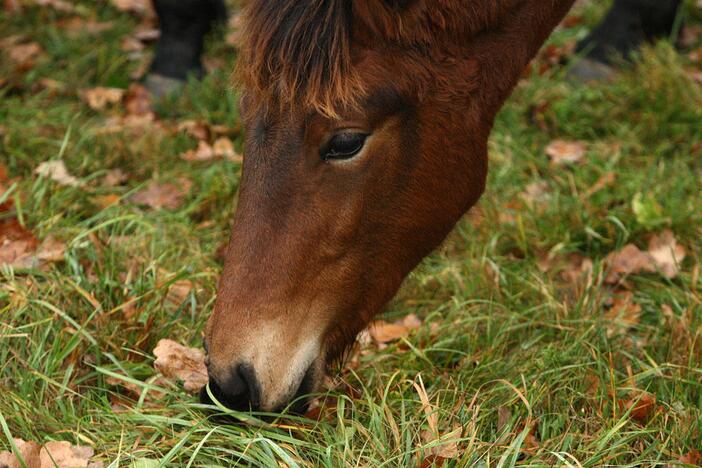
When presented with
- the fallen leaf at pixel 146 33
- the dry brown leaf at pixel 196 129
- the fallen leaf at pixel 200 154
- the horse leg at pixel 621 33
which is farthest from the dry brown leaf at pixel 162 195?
the horse leg at pixel 621 33

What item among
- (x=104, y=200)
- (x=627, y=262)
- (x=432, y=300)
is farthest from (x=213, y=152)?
(x=627, y=262)

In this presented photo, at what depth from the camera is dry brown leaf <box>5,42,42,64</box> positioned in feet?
16.5

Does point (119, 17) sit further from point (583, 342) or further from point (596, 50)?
point (583, 342)

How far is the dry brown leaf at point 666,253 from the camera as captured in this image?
3389 mm

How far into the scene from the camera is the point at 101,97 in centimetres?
469

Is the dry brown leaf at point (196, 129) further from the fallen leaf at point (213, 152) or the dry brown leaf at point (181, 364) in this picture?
the dry brown leaf at point (181, 364)

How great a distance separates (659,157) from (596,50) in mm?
1120

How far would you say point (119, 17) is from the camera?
5.81 m

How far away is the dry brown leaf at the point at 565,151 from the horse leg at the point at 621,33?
794mm

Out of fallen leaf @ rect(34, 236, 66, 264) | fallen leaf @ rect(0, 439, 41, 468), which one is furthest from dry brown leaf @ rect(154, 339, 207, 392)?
fallen leaf @ rect(34, 236, 66, 264)

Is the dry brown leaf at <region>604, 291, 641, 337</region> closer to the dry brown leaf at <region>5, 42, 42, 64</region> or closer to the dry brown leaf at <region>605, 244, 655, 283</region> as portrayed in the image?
the dry brown leaf at <region>605, 244, 655, 283</region>

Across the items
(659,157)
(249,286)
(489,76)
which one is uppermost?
(489,76)

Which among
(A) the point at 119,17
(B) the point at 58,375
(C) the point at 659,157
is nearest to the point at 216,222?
(B) the point at 58,375

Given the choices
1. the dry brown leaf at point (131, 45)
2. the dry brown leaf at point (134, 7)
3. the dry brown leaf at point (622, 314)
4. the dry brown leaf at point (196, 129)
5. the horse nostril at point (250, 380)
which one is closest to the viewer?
the horse nostril at point (250, 380)
